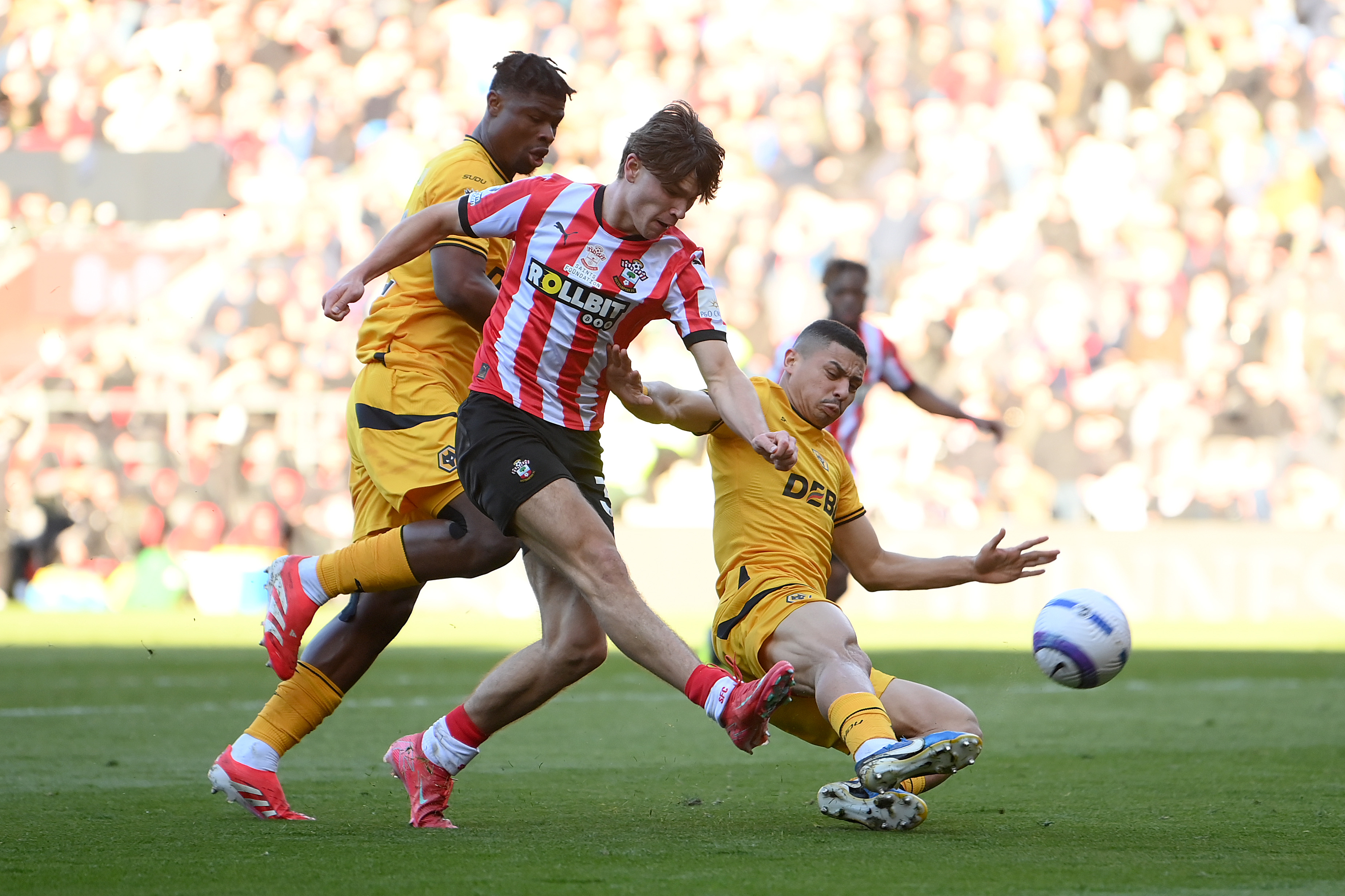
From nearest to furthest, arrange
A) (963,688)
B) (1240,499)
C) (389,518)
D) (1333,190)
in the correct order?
1. (389,518)
2. (963,688)
3. (1240,499)
4. (1333,190)

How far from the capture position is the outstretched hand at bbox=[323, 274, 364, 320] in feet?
13.2

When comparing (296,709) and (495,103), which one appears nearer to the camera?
(296,709)

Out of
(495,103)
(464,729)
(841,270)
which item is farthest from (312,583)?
(841,270)

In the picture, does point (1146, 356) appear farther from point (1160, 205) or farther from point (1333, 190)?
point (1333, 190)

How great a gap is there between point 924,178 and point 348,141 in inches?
234

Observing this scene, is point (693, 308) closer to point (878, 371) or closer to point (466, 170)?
point (466, 170)

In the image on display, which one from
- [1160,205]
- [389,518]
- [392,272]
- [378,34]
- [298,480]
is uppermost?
[378,34]

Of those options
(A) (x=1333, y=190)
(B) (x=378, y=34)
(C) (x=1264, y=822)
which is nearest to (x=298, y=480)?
(B) (x=378, y=34)

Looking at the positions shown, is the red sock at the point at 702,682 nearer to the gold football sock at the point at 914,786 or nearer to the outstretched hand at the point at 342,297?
the gold football sock at the point at 914,786

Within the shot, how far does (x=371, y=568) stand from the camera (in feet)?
14.0

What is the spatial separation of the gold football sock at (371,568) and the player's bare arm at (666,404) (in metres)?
0.73

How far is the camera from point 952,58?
1611 centimetres

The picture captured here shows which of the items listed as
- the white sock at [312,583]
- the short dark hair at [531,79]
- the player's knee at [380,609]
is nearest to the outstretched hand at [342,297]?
the white sock at [312,583]

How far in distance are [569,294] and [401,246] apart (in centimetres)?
49
